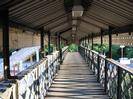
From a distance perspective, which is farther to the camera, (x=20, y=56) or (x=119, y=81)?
(x=20, y=56)

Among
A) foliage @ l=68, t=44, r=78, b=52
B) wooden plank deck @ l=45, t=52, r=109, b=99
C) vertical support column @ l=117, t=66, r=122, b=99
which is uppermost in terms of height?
foliage @ l=68, t=44, r=78, b=52

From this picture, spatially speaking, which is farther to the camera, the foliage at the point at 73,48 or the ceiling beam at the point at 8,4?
the foliage at the point at 73,48

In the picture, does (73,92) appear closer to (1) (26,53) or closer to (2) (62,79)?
(2) (62,79)

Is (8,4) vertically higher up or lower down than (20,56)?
higher up

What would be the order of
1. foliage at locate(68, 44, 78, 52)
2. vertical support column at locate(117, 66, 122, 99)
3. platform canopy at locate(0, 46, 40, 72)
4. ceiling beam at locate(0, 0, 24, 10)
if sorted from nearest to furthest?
ceiling beam at locate(0, 0, 24, 10) < vertical support column at locate(117, 66, 122, 99) < platform canopy at locate(0, 46, 40, 72) < foliage at locate(68, 44, 78, 52)

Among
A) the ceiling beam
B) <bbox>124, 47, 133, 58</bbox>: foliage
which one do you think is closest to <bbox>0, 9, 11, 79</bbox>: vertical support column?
the ceiling beam

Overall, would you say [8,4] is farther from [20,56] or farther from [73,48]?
[73,48]

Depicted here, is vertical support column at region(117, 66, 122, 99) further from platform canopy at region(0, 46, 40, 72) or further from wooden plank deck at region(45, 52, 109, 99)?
A: platform canopy at region(0, 46, 40, 72)

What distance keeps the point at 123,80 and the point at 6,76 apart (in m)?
2.42

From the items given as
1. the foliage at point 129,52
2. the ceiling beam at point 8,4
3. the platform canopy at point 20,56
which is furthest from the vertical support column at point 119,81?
the foliage at point 129,52

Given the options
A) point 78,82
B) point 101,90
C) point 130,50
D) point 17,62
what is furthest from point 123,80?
point 130,50

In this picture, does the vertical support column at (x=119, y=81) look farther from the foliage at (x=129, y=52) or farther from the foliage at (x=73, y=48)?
the foliage at (x=73, y=48)

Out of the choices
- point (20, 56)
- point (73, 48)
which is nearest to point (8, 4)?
point (20, 56)

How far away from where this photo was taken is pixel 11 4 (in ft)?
20.0
